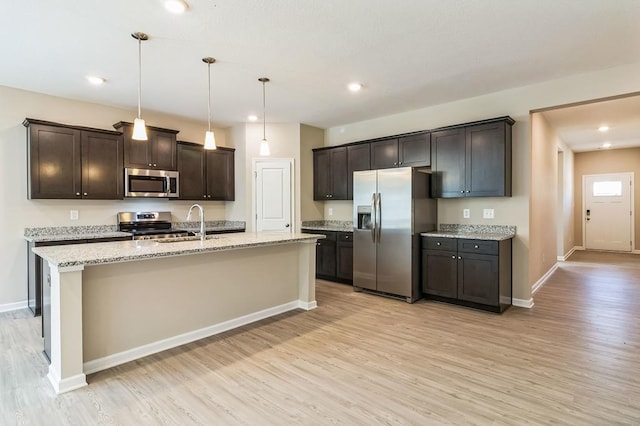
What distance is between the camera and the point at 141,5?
2479mm

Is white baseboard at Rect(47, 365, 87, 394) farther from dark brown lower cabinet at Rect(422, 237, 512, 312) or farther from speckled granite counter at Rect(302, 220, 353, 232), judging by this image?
speckled granite counter at Rect(302, 220, 353, 232)

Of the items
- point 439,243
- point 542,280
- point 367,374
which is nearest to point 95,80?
point 367,374

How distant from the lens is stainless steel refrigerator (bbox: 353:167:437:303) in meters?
4.49

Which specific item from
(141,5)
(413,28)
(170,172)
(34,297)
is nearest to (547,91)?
(413,28)

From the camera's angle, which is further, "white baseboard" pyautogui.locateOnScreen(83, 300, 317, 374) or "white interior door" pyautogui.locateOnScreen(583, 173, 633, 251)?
"white interior door" pyautogui.locateOnScreen(583, 173, 633, 251)

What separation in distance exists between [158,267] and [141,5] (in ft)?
6.69

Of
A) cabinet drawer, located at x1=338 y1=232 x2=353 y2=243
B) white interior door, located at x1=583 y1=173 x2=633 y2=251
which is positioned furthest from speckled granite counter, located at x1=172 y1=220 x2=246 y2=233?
white interior door, located at x1=583 y1=173 x2=633 y2=251

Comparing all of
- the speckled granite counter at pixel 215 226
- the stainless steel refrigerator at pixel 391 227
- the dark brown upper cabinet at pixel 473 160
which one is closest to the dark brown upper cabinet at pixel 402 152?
the dark brown upper cabinet at pixel 473 160

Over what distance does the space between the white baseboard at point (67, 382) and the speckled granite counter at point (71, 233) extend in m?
2.19

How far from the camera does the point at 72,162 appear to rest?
14.4 feet

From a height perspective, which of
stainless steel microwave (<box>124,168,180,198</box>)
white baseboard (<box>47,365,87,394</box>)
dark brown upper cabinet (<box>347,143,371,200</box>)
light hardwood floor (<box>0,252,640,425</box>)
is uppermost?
dark brown upper cabinet (<box>347,143,371,200</box>)

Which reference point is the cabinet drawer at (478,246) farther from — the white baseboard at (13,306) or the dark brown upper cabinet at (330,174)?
the white baseboard at (13,306)

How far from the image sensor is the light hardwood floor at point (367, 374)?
2121mm

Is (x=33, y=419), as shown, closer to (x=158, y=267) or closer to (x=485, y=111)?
(x=158, y=267)
